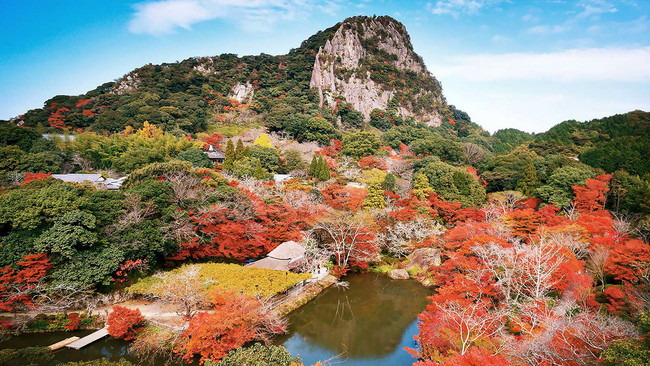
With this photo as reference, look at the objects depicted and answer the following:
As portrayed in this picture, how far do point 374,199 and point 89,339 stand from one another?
19.0m

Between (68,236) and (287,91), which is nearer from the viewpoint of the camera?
(68,236)

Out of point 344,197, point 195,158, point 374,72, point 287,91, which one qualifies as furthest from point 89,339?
point 374,72

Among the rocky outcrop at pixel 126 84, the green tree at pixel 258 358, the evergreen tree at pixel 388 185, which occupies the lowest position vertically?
the green tree at pixel 258 358

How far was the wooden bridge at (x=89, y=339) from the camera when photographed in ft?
36.9

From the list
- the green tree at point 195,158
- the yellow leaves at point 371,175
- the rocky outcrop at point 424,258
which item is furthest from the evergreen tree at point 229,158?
the rocky outcrop at point 424,258

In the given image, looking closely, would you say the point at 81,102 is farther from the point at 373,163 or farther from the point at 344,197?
the point at 344,197

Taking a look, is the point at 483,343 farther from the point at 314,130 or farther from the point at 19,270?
the point at 314,130

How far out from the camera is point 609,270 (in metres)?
13.2

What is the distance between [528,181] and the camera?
28.0 metres

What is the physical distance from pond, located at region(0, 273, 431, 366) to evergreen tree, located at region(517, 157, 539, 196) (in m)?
17.3

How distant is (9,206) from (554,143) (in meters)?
49.8

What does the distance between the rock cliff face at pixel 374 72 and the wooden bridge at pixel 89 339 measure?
1981 inches

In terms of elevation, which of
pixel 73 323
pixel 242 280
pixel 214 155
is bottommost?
pixel 73 323

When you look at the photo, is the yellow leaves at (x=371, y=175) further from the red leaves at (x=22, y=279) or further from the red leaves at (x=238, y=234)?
the red leaves at (x=22, y=279)
